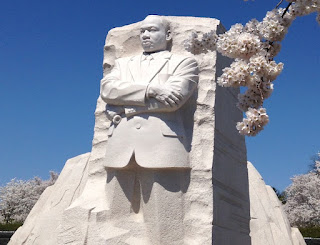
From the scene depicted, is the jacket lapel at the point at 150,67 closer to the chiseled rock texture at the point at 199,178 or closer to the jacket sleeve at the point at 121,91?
the jacket sleeve at the point at 121,91

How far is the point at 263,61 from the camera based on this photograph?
2.40m

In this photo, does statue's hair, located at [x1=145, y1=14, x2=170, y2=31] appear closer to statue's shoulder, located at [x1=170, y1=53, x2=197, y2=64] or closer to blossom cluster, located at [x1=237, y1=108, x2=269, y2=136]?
statue's shoulder, located at [x1=170, y1=53, x2=197, y2=64]

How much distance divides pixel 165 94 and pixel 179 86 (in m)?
0.18

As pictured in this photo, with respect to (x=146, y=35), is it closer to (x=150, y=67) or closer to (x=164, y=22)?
(x=164, y=22)

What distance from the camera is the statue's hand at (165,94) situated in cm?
480

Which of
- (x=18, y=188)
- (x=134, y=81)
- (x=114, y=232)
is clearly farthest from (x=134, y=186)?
(x=18, y=188)

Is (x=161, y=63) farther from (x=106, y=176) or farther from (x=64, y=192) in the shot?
(x=64, y=192)

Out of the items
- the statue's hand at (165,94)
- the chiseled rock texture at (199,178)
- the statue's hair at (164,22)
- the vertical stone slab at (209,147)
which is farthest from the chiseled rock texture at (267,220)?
the statue's hair at (164,22)

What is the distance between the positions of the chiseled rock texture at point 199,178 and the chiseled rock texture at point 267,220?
0.22 ft

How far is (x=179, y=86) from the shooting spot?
4.88m

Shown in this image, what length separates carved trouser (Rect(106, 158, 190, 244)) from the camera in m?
4.70

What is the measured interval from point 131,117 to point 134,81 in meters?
0.45

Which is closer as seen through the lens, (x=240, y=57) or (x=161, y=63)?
(x=240, y=57)

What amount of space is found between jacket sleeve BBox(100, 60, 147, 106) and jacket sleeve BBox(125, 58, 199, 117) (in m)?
0.07
